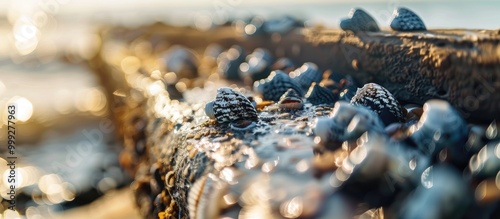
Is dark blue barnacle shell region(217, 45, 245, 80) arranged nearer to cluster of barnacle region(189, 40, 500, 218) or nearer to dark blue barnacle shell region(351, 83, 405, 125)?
dark blue barnacle shell region(351, 83, 405, 125)

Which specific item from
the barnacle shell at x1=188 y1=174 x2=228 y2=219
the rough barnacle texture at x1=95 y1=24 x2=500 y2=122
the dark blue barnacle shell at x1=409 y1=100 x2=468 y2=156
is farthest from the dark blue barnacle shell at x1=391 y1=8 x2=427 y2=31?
the barnacle shell at x1=188 y1=174 x2=228 y2=219

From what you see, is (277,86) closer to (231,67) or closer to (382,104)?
(382,104)

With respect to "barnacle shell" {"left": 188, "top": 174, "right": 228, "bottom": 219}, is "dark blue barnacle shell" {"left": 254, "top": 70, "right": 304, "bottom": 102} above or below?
above

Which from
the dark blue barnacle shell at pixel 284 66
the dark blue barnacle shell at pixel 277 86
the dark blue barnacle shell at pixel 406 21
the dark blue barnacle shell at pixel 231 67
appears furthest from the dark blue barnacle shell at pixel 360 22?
the dark blue barnacle shell at pixel 231 67

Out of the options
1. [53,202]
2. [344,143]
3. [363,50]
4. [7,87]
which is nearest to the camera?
[344,143]

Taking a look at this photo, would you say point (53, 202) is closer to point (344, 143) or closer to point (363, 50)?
point (363, 50)

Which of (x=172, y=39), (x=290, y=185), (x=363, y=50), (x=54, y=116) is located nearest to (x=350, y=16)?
(x=363, y=50)
